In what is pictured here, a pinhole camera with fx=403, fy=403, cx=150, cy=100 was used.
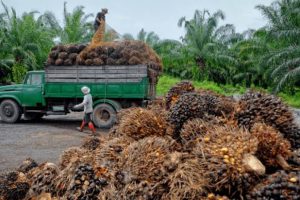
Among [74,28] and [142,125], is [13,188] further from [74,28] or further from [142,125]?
[74,28]

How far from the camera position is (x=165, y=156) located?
92.7 inches

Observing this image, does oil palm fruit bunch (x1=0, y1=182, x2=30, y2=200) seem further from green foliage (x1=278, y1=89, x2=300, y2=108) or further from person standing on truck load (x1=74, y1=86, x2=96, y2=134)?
green foliage (x1=278, y1=89, x2=300, y2=108)

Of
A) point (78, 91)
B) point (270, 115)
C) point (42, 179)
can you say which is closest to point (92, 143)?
point (42, 179)

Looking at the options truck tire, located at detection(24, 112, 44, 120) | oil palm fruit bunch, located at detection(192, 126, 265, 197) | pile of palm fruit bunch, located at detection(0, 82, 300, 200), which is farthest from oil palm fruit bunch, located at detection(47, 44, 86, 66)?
oil palm fruit bunch, located at detection(192, 126, 265, 197)

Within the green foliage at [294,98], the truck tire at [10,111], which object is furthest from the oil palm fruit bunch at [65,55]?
the green foliage at [294,98]

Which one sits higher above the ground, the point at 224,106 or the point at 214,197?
the point at 224,106

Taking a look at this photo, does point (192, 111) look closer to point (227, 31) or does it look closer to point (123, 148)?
point (123, 148)

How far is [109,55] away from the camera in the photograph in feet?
40.2

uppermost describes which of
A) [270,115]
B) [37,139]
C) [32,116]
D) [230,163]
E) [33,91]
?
[270,115]

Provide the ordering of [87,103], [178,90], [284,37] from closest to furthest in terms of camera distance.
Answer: [178,90], [87,103], [284,37]

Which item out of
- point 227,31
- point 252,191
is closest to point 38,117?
point 252,191

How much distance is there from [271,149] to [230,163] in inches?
14.2

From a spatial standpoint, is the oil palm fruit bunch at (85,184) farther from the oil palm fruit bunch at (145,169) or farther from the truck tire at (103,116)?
the truck tire at (103,116)

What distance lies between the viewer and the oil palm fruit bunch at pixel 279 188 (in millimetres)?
1933
